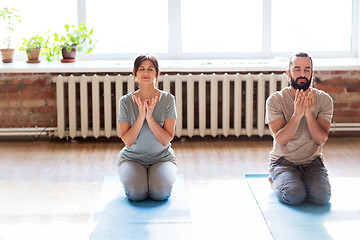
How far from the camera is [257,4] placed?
5316 mm

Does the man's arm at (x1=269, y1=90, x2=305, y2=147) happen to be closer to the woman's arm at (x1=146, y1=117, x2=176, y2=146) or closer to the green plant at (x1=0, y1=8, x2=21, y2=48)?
the woman's arm at (x1=146, y1=117, x2=176, y2=146)

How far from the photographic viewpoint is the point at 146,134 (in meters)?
3.28

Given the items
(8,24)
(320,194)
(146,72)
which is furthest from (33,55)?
(320,194)

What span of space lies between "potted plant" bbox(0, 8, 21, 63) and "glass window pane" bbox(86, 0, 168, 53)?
65 centimetres

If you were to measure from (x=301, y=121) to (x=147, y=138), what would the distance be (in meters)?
0.88

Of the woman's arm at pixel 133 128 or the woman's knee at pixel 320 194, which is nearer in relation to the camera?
the woman's knee at pixel 320 194

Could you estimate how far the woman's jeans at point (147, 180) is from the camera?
3.17 m

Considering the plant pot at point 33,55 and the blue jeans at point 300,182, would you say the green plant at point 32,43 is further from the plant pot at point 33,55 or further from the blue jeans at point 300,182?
the blue jeans at point 300,182

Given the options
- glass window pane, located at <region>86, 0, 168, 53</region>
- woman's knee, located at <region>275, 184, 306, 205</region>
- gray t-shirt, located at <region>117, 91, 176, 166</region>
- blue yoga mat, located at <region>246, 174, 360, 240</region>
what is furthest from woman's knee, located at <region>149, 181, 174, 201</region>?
glass window pane, located at <region>86, 0, 168, 53</region>

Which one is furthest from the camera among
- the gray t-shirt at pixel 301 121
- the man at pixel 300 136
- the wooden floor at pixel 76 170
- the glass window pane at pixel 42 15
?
the glass window pane at pixel 42 15

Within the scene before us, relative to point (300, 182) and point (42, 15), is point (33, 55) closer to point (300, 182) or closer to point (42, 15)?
point (42, 15)

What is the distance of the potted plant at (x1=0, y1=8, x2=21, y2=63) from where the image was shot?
5113mm

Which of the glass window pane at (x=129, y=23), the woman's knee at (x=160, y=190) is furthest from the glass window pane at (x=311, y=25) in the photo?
the woman's knee at (x=160, y=190)

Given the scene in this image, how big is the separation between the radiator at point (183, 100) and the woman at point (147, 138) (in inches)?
61.4
